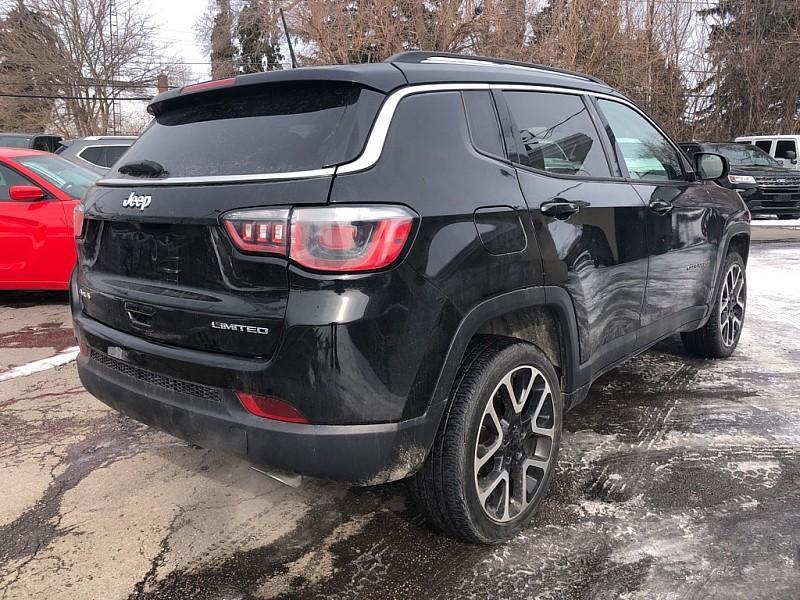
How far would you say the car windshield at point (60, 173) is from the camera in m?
6.22

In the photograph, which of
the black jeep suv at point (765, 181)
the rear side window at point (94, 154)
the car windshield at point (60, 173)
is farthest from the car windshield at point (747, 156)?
the car windshield at point (60, 173)

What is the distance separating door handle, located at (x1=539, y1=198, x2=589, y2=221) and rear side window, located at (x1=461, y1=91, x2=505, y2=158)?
28 cm

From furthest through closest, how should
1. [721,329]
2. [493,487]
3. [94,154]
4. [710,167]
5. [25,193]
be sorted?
[94,154]
[25,193]
[721,329]
[710,167]
[493,487]

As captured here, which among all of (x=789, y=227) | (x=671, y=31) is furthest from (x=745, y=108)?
(x=789, y=227)

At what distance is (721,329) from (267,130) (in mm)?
3691

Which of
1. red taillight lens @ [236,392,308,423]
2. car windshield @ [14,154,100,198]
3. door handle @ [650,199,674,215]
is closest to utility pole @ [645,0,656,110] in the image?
car windshield @ [14,154,100,198]

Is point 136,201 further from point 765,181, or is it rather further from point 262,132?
point 765,181

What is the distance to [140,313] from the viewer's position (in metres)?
2.40

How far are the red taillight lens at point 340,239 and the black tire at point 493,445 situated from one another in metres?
0.61

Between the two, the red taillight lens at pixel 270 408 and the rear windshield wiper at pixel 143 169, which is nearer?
the red taillight lens at pixel 270 408

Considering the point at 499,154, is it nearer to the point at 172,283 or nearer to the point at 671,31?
the point at 172,283

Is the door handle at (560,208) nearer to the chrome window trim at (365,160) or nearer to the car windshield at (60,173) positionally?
the chrome window trim at (365,160)

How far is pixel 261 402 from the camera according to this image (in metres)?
2.11

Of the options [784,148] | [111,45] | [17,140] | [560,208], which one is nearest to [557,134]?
[560,208]
